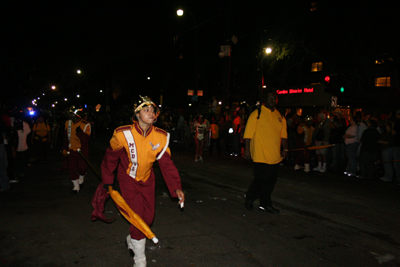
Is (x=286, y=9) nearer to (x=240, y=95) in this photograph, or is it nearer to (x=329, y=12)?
(x=329, y=12)

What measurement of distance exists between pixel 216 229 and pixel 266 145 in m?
1.71

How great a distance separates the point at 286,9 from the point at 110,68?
37.5 m

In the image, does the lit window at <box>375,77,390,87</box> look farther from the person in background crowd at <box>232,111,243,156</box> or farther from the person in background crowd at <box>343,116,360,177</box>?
the person in background crowd at <box>343,116,360,177</box>

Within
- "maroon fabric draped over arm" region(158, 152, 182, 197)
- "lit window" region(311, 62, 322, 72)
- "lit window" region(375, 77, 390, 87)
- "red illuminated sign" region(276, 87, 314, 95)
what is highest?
"lit window" region(311, 62, 322, 72)

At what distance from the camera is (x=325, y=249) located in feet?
15.5

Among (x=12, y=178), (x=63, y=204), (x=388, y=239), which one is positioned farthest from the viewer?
(x=12, y=178)

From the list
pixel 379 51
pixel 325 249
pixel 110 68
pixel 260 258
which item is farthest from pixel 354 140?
pixel 110 68

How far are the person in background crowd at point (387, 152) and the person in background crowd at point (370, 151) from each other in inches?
6.3

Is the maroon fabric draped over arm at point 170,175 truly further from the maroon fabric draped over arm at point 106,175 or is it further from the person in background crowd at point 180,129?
the person in background crowd at point 180,129

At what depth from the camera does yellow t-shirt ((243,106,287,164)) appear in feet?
20.1

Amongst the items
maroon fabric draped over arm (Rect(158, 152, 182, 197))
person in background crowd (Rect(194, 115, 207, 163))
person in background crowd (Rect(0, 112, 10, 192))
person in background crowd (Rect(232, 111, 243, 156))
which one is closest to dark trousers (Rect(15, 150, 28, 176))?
person in background crowd (Rect(0, 112, 10, 192))

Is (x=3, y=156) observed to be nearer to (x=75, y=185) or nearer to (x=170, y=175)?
(x=75, y=185)

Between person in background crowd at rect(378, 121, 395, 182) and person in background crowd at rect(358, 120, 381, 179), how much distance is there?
160mm

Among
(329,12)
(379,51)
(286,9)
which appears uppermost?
(286,9)
